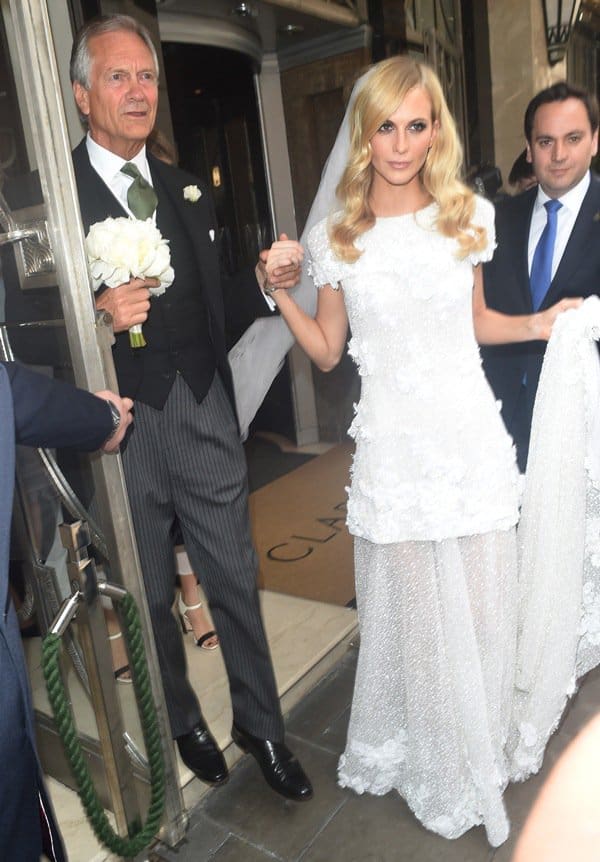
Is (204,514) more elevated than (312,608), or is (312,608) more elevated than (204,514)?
(204,514)

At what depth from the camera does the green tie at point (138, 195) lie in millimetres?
1935

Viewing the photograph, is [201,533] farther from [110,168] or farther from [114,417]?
[110,168]

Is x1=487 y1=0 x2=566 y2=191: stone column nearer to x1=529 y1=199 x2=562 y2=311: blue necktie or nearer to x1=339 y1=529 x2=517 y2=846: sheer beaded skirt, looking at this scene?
x1=529 y1=199 x2=562 y2=311: blue necktie

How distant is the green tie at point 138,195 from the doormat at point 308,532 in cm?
221

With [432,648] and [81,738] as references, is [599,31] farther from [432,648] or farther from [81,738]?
[81,738]

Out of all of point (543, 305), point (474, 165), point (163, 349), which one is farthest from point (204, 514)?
point (474, 165)

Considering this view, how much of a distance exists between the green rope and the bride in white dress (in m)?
0.71

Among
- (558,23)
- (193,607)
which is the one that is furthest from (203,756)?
(558,23)

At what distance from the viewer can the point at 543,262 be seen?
107 inches

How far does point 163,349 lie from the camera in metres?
2.09

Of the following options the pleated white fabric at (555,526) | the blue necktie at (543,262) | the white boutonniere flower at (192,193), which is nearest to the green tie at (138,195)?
the white boutonniere flower at (192,193)

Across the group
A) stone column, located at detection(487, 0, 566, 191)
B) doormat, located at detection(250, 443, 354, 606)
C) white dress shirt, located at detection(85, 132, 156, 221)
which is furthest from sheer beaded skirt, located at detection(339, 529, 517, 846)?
stone column, located at detection(487, 0, 566, 191)

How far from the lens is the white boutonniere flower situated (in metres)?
2.13

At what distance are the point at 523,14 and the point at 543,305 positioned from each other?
317cm
